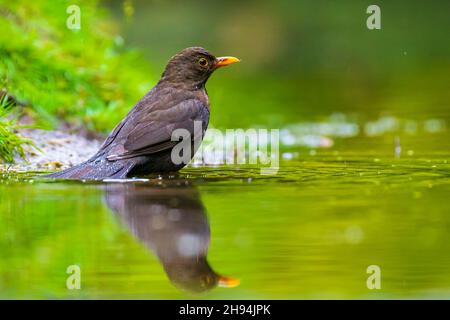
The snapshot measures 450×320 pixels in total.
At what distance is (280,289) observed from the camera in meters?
4.47

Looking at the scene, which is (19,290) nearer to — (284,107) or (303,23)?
(284,107)

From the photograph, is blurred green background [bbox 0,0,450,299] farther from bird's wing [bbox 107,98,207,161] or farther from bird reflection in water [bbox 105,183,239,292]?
bird's wing [bbox 107,98,207,161]

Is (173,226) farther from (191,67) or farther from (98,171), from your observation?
(191,67)

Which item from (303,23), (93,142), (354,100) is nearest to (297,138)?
(93,142)

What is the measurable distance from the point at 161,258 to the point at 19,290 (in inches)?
30.3

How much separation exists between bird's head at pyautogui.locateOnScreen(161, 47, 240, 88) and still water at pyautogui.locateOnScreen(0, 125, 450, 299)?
0.93 meters

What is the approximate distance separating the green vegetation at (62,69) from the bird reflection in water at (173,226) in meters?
Result: 1.97

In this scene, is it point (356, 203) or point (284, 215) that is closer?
point (284, 215)

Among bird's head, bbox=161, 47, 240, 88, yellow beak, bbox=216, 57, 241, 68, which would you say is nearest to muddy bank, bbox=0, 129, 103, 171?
bird's head, bbox=161, 47, 240, 88

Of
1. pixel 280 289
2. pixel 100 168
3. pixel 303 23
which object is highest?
pixel 303 23

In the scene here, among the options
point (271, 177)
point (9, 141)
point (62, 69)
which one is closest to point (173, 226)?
point (271, 177)

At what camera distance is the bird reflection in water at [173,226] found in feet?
15.2

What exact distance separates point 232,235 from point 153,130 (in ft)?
7.84

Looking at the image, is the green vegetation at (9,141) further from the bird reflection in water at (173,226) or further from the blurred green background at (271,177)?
the bird reflection in water at (173,226)
